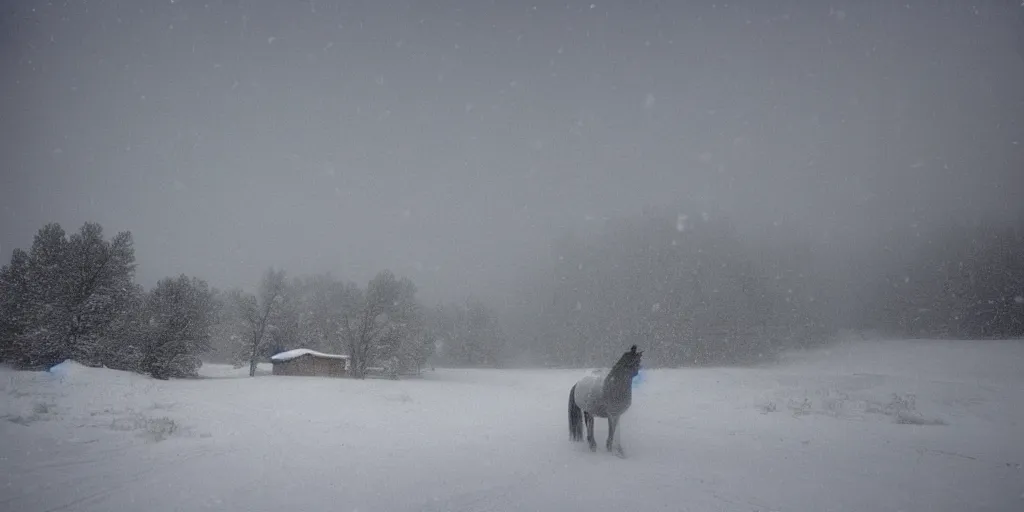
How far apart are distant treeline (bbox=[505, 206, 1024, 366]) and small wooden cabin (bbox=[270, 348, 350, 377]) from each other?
94.2ft

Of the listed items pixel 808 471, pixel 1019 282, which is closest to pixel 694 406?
pixel 808 471

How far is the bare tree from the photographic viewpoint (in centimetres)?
Answer: 3625

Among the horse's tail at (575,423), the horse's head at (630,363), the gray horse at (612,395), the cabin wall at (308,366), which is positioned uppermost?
the horse's head at (630,363)

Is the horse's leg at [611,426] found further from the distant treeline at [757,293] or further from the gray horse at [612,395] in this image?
the distant treeline at [757,293]

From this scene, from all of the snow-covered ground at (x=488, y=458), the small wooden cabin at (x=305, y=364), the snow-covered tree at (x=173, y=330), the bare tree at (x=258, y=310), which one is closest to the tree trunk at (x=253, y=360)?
the bare tree at (x=258, y=310)

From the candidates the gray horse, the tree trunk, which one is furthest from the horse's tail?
the tree trunk

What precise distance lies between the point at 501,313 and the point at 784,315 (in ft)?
135

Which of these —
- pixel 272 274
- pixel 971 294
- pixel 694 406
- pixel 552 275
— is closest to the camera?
pixel 694 406

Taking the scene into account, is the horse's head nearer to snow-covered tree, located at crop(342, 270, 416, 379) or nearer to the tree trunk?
snow-covered tree, located at crop(342, 270, 416, 379)

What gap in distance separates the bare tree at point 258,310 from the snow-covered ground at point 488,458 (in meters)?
22.3

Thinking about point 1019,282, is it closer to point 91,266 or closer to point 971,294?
point 971,294

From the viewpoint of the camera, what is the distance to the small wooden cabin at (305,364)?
108ft

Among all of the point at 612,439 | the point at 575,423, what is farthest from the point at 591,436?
the point at 575,423

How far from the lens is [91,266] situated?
26.0 metres
